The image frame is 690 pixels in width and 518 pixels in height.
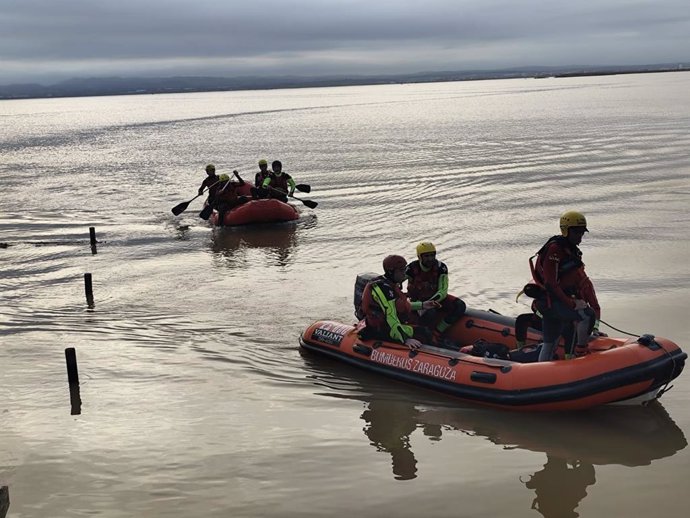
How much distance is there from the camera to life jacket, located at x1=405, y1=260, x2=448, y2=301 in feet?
31.9

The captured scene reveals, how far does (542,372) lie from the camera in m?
8.26

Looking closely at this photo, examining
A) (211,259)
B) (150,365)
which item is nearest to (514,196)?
(211,259)

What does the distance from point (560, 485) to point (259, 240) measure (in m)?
12.7

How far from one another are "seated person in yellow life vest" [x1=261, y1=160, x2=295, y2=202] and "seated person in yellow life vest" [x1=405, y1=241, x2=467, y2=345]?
37.5 ft

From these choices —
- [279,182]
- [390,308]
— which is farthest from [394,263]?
[279,182]

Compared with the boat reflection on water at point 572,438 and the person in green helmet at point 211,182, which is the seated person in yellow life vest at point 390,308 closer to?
the boat reflection on water at point 572,438

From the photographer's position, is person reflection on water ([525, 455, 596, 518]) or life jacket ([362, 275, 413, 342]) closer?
person reflection on water ([525, 455, 596, 518])

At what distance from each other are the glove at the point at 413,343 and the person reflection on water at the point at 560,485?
83.4 inches

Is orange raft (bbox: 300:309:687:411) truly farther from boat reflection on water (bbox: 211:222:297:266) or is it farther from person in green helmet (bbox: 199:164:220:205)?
person in green helmet (bbox: 199:164:220:205)

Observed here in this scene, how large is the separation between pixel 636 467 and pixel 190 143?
45896 millimetres

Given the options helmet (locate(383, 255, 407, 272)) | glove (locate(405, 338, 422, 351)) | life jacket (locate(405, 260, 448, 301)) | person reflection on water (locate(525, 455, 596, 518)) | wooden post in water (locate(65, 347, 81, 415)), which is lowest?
person reflection on water (locate(525, 455, 596, 518))

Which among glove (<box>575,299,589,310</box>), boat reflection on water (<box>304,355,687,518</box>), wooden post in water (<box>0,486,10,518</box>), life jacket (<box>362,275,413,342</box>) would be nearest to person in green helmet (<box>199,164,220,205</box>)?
life jacket (<box>362,275,413,342</box>)

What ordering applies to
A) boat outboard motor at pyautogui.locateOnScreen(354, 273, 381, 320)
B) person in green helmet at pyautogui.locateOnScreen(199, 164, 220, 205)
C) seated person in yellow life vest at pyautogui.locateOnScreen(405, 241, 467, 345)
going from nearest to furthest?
1. seated person in yellow life vest at pyautogui.locateOnScreen(405, 241, 467, 345)
2. boat outboard motor at pyautogui.locateOnScreen(354, 273, 381, 320)
3. person in green helmet at pyautogui.locateOnScreen(199, 164, 220, 205)

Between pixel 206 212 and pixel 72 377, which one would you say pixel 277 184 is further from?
pixel 72 377
